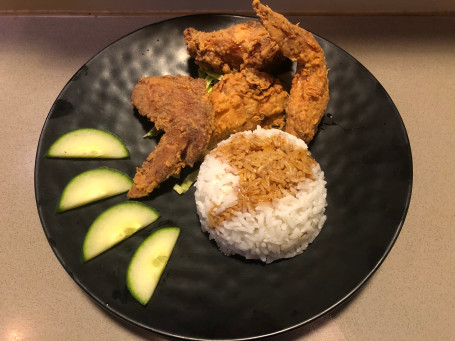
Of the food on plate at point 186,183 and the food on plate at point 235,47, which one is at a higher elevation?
the food on plate at point 235,47

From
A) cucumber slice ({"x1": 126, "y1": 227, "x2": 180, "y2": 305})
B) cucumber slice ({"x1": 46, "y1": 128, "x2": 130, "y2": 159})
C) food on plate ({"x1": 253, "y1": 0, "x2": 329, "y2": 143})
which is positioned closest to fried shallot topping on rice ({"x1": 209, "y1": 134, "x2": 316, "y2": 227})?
food on plate ({"x1": 253, "y1": 0, "x2": 329, "y2": 143})

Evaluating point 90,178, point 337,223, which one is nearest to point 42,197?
point 90,178

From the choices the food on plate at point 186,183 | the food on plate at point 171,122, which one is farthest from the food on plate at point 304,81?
the food on plate at point 186,183

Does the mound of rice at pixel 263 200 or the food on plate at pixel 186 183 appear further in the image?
the food on plate at pixel 186 183

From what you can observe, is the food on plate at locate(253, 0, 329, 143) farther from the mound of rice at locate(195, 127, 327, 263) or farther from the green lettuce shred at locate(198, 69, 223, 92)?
the green lettuce shred at locate(198, 69, 223, 92)

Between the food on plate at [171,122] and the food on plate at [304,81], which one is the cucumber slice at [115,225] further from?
the food on plate at [304,81]

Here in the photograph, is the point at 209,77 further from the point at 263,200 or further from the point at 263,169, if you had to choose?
the point at 263,200

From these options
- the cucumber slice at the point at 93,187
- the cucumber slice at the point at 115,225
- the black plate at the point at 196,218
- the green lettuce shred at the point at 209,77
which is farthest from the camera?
the green lettuce shred at the point at 209,77

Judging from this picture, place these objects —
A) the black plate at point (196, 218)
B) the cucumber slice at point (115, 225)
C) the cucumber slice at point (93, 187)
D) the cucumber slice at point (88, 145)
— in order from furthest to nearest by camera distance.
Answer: the cucumber slice at point (88, 145) < the cucumber slice at point (93, 187) < the cucumber slice at point (115, 225) < the black plate at point (196, 218)
